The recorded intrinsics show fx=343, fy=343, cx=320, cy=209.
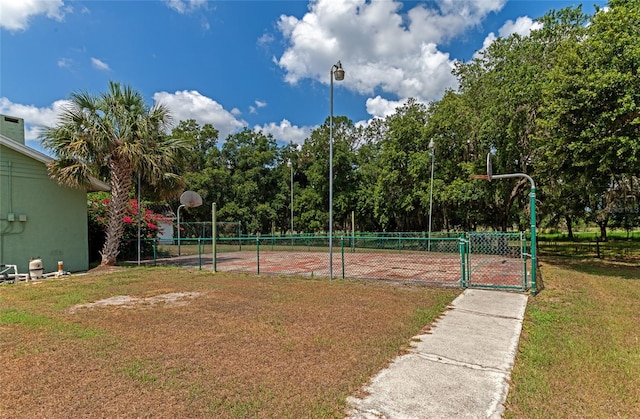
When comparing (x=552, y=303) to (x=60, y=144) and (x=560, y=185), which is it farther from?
(x=60, y=144)

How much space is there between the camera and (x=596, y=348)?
416cm

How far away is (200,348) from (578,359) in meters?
4.39

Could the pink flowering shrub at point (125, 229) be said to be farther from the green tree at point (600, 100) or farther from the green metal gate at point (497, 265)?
the green tree at point (600, 100)

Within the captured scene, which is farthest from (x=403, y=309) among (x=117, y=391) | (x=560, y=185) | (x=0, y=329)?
(x=560, y=185)

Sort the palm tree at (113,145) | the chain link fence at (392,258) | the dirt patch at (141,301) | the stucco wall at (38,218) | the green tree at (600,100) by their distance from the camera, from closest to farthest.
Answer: the dirt patch at (141,301)
the chain link fence at (392,258)
the green tree at (600,100)
the stucco wall at (38,218)
the palm tree at (113,145)

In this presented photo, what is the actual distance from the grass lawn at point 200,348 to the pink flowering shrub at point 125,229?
290 inches

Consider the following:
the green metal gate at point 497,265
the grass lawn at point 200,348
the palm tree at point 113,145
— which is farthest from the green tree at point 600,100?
the palm tree at point 113,145

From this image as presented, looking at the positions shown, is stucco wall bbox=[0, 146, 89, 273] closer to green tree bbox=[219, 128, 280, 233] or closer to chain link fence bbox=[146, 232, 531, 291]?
chain link fence bbox=[146, 232, 531, 291]

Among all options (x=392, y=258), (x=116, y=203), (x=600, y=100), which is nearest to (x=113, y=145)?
(x=116, y=203)

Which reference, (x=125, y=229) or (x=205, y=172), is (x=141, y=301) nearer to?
(x=125, y=229)

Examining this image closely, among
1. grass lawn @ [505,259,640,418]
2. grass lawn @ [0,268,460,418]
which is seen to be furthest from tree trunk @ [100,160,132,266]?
grass lawn @ [505,259,640,418]

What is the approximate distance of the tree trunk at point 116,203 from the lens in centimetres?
1277

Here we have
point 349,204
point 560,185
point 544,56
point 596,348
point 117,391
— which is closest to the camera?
point 117,391

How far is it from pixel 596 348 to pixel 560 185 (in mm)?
15150
